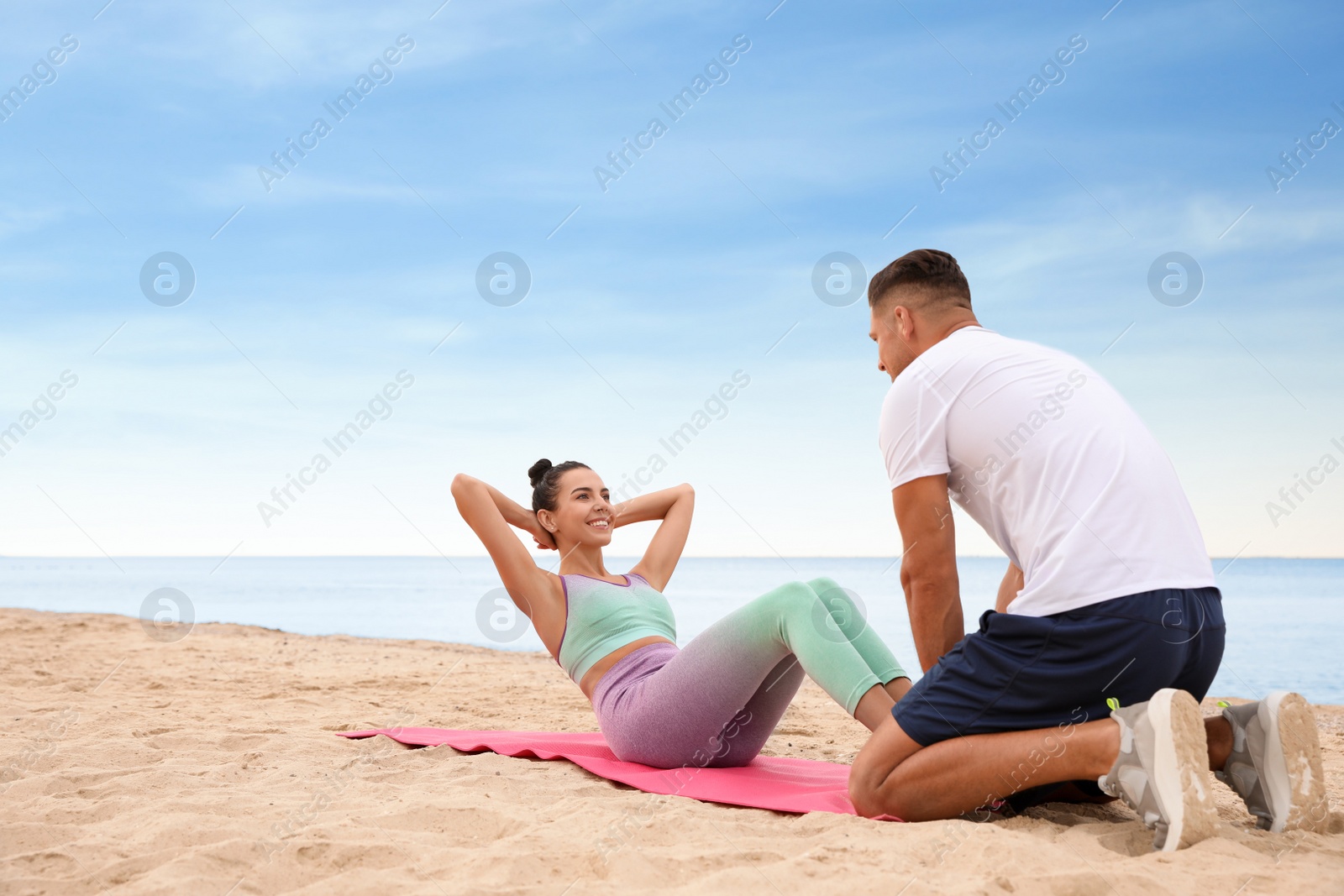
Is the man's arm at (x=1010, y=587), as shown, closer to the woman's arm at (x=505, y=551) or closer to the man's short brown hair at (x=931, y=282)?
the man's short brown hair at (x=931, y=282)

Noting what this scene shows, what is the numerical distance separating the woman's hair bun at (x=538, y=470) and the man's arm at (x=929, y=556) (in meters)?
1.96

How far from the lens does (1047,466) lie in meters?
2.51

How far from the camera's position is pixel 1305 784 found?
2.48 m

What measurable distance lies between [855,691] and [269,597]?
90.8 ft

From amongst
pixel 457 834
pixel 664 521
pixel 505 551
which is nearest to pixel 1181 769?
pixel 457 834

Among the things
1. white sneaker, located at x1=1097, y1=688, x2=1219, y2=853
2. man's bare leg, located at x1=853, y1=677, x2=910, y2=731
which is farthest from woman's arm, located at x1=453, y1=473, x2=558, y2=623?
white sneaker, located at x1=1097, y1=688, x2=1219, y2=853

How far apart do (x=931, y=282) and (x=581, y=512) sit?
1773mm

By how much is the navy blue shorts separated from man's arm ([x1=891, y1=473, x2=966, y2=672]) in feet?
0.57

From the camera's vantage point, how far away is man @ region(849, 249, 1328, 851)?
239cm

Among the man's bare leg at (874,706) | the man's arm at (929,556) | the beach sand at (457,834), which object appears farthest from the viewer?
the man's bare leg at (874,706)

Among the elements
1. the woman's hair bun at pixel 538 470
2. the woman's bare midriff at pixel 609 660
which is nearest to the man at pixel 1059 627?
the woman's bare midriff at pixel 609 660

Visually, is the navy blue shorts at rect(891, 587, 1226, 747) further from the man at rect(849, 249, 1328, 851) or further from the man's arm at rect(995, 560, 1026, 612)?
the man's arm at rect(995, 560, 1026, 612)

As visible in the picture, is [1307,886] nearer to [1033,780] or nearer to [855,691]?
[1033,780]

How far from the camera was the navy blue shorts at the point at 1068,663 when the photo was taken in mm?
2395
